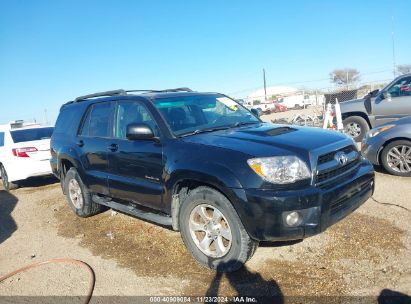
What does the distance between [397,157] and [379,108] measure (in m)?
3.21

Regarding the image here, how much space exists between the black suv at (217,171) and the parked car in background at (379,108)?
5706 mm

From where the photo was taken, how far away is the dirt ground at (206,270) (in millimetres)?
3359

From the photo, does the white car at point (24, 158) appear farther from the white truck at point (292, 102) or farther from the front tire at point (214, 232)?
the white truck at point (292, 102)

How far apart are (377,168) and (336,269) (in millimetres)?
4550

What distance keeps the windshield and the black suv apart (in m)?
0.01

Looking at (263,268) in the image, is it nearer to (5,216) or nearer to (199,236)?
(199,236)

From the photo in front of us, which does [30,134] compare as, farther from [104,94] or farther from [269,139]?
[269,139]

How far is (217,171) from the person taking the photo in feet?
11.2

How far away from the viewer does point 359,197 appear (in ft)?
12.3

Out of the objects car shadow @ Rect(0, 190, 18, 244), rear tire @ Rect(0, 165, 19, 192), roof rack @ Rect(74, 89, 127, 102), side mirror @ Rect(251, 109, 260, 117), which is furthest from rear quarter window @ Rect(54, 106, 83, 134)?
rear tire @ Rect(0, 165, 19, 192)

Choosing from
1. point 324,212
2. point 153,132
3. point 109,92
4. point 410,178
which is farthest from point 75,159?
point 410,178

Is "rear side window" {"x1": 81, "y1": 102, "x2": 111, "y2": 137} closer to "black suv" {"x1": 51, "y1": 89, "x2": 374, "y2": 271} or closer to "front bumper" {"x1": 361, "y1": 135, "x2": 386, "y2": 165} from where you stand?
"black suv" {"x1": 51, "y1": 89, "x2": 374, "y2": 271}

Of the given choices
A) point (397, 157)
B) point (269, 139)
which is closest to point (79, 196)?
point (269, 139)

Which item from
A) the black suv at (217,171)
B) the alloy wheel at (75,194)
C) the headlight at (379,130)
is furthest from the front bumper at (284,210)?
the headlight at (379,130)
